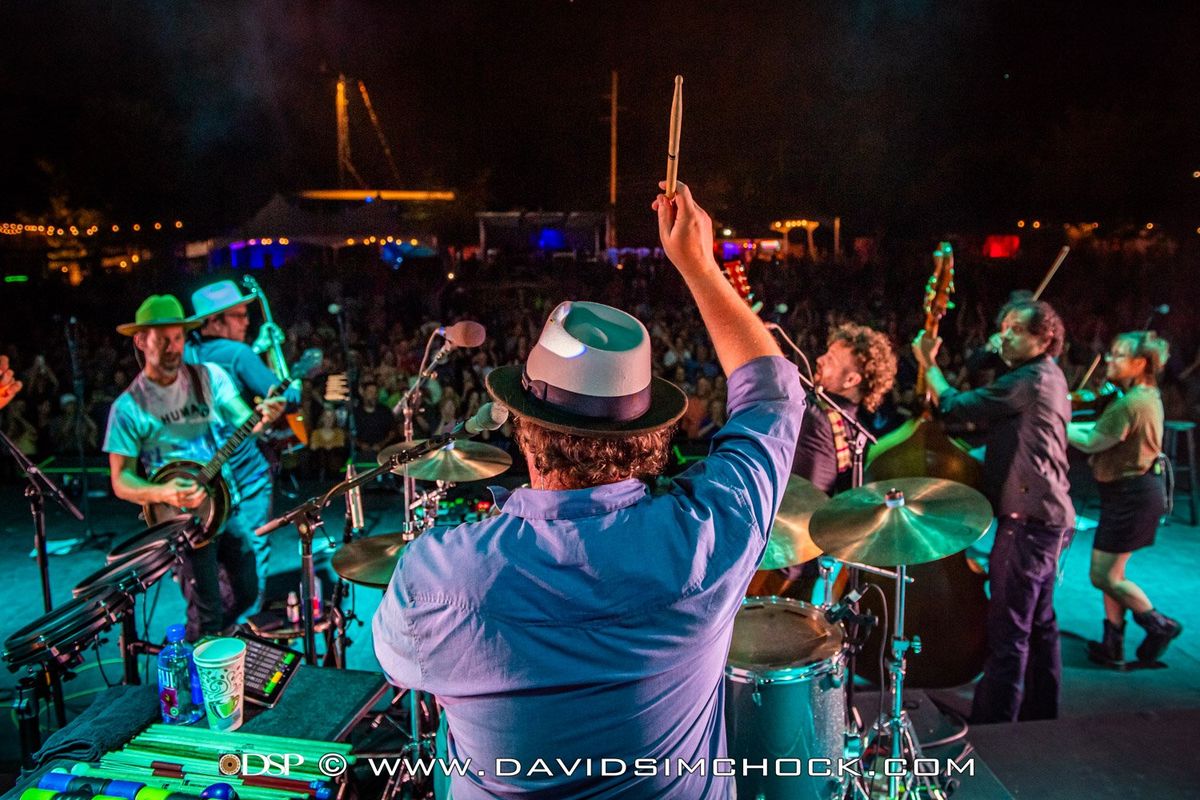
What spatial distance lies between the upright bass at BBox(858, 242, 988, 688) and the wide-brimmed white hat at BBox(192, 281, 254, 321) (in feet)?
12.1

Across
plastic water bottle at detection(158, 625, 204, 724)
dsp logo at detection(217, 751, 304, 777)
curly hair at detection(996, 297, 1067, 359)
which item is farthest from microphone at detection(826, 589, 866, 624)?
plastic water bottle at detection(158, 625, 204, 724)

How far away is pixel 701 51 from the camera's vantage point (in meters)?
10.9

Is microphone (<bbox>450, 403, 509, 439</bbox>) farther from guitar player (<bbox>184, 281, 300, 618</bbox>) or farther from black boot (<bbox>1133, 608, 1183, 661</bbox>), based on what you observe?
black boot (<bbox>1133, 608, 1183, 661</bbox>)

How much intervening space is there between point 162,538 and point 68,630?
2.46 feet

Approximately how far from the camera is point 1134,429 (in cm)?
406

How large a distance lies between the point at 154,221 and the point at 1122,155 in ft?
55.2

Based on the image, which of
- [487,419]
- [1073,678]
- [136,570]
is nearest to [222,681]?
[487,419]

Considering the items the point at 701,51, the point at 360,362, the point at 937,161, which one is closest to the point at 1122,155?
the point at 937,161

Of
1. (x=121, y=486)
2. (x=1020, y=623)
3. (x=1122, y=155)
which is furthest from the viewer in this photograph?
(x=1122, y=155)

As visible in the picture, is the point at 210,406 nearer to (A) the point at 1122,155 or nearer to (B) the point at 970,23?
(B) the point at 970,23

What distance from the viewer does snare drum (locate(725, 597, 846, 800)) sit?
2.47 meters

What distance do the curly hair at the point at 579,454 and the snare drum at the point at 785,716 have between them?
1514 mm

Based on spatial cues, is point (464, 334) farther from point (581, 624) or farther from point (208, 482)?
point (581, 624)

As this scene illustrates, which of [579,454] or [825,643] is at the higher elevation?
[579,454]
